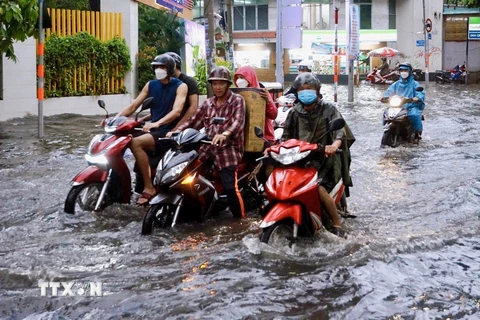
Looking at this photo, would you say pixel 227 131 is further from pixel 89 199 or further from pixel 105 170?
pixel 89 199

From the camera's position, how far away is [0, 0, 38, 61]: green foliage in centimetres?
899

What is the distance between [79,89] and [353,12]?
34.8ft

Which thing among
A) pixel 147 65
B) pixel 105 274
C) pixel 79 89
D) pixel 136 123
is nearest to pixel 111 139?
pixel 136 123

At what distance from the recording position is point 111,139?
6.86m

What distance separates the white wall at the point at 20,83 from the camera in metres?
15.0

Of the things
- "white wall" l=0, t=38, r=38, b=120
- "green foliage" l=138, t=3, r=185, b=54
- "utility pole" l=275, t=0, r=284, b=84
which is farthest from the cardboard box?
"utility pole" l=275, t=0, r=284, b=84

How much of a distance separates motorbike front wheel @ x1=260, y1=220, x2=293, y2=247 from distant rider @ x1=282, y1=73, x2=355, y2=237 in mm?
438

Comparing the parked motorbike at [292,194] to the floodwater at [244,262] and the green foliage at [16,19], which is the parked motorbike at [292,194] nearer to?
the floodwater at [244,262]

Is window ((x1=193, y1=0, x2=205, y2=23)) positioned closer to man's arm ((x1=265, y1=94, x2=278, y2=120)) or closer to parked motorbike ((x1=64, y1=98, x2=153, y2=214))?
man's arm ((x1=265, y1=94, x2=278, y2=120))

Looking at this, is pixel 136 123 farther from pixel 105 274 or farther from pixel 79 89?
pixel 79 89

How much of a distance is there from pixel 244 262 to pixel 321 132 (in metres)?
1.48

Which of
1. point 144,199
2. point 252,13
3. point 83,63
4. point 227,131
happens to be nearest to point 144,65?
point 83,63

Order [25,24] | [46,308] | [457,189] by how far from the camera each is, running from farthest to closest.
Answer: [25,24] → [457,189] → [46,308]

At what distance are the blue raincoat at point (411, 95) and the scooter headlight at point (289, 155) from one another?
7.23m
